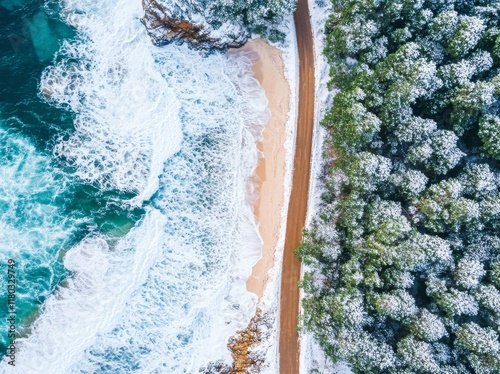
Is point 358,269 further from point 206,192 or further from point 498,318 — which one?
point 206,192

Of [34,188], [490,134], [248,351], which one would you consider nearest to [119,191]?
[34,188]

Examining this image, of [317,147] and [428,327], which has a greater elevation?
[317,147]

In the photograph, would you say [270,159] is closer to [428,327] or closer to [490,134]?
[490,134]

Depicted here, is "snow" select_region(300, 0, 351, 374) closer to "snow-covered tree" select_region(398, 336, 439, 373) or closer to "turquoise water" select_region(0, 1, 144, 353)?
"snow-covered tree" select_region(398, 336, 439, 373)

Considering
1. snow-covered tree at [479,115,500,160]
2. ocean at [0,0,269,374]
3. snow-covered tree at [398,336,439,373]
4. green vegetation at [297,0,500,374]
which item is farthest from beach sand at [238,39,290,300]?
snow-covered tree at [479,115,500,160]

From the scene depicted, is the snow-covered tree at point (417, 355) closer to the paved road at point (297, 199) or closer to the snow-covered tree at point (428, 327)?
the snow-covered tree at point (428, 327)
